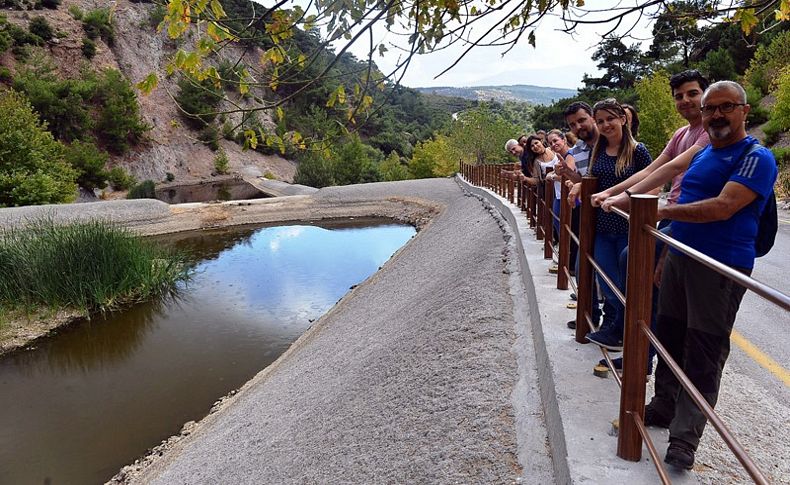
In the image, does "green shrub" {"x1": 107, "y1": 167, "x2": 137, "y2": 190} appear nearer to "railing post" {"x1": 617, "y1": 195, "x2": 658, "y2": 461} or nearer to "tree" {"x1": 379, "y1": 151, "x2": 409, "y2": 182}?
"tree" {"x1": 379, "y1": 151, "x2": 409, "y2": 182}

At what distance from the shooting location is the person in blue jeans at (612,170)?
3.08 metres

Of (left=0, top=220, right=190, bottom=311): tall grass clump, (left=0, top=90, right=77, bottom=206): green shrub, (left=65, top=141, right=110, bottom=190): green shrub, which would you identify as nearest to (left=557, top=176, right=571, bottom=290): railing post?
(left=0, top=220, right=190, bottom=311): tall grass clump

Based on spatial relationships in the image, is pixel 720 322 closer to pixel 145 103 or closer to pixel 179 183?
pixel 179 183

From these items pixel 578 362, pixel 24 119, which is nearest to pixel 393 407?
pixel 578 362

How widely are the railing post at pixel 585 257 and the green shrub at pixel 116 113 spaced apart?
129 feet

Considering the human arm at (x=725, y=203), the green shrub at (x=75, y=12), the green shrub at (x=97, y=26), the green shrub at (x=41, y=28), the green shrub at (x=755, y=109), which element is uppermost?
the green shrub at (x=75, y=12)

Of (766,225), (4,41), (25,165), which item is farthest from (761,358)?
(4,41)

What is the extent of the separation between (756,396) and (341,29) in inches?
117

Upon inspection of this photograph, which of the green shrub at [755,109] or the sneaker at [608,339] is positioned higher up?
the green shrub at [755,109]

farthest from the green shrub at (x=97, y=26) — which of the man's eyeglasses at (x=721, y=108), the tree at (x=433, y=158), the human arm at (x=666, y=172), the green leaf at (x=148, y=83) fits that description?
the man's eyeglasses at (x=721, y=108)

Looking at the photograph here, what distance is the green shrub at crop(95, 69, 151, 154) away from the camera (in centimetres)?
3612

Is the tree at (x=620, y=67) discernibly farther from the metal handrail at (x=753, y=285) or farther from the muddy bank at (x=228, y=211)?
the metal handrail at (x=753, y=285)

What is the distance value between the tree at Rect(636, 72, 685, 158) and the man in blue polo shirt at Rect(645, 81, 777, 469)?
20.5 metres

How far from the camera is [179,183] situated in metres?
38.8
